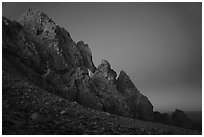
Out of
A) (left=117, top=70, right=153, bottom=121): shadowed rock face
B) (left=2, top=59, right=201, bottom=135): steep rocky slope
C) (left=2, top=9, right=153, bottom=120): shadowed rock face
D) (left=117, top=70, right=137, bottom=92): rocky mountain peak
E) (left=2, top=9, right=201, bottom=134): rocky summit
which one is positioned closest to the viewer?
(left=2, top=59, right=201, bottom=135): steep rocky slope

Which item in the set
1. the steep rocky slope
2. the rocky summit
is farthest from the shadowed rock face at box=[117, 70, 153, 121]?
the steep rocky slope

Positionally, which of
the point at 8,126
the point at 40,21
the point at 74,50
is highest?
the point at 40,21

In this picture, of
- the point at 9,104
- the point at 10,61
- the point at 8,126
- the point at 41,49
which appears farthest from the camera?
the point at 41,49

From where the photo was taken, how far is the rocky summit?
3428 centimetres

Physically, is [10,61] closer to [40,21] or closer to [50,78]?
[50,78]

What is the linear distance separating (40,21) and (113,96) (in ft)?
55.5

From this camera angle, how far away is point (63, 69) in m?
39.8

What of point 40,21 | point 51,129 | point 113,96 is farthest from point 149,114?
point 51,129

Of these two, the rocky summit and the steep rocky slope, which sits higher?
the rocky summit

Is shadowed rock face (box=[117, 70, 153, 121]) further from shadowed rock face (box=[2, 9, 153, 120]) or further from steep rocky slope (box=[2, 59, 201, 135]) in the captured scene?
steep rocky slope (box=[2, 59, 201, 135])

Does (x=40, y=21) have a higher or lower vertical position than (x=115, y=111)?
higher

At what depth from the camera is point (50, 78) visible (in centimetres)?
3612

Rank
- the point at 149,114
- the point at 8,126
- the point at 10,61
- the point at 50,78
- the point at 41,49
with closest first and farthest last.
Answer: the point at 8,126
the point at 10,61
the point at 50,78
the point at 41,49
the point at 149,114

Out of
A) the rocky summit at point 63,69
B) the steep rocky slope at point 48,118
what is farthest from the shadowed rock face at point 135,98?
the steep rocky slope at point 48,118
